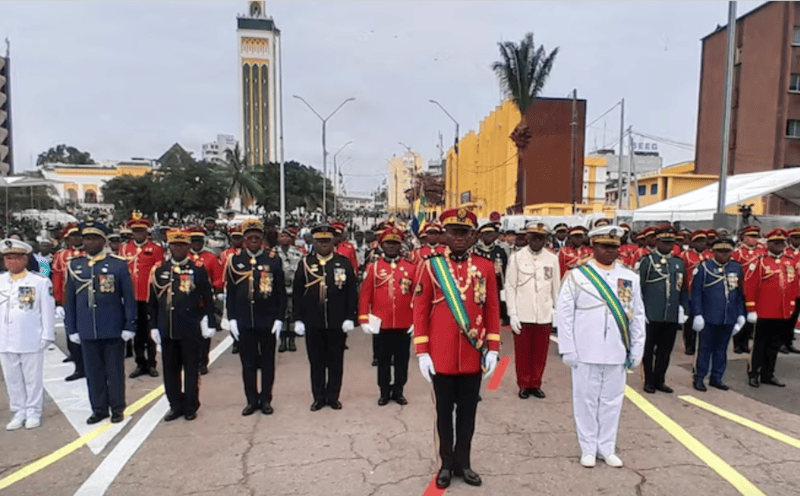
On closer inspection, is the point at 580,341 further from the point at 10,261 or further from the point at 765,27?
the point at 765,27

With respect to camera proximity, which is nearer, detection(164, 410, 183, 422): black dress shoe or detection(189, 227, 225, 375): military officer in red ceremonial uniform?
detection(164, 410, 183, 422): black dress shoe

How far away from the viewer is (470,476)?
409cm

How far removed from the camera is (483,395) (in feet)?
20.5

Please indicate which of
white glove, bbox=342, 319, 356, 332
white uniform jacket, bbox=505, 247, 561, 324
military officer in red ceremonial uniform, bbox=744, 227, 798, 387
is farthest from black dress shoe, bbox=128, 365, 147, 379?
military officer in red ceremonial uniform, bbox=744, 227, 798, 387

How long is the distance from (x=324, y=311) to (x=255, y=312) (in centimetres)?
73

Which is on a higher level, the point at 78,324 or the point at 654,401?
the point at 78,324

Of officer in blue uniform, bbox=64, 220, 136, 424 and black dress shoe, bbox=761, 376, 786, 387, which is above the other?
officer in blue uniform, bbox=64, 220, 136, 424

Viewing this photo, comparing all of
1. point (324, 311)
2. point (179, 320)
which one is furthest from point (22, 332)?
point (324, 311)

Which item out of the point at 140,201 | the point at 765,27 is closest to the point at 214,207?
the point at 140,201

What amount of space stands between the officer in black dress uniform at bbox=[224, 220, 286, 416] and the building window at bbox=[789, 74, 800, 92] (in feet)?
116

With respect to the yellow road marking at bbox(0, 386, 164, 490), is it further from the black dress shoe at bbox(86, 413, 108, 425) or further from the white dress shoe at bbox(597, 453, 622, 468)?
the white dress shoe at bbox(597, 453, 622, 468)

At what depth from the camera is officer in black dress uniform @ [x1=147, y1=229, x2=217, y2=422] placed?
538 cm

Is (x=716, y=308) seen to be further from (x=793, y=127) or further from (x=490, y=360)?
(x=793, y=127)

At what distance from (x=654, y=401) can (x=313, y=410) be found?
389cm
